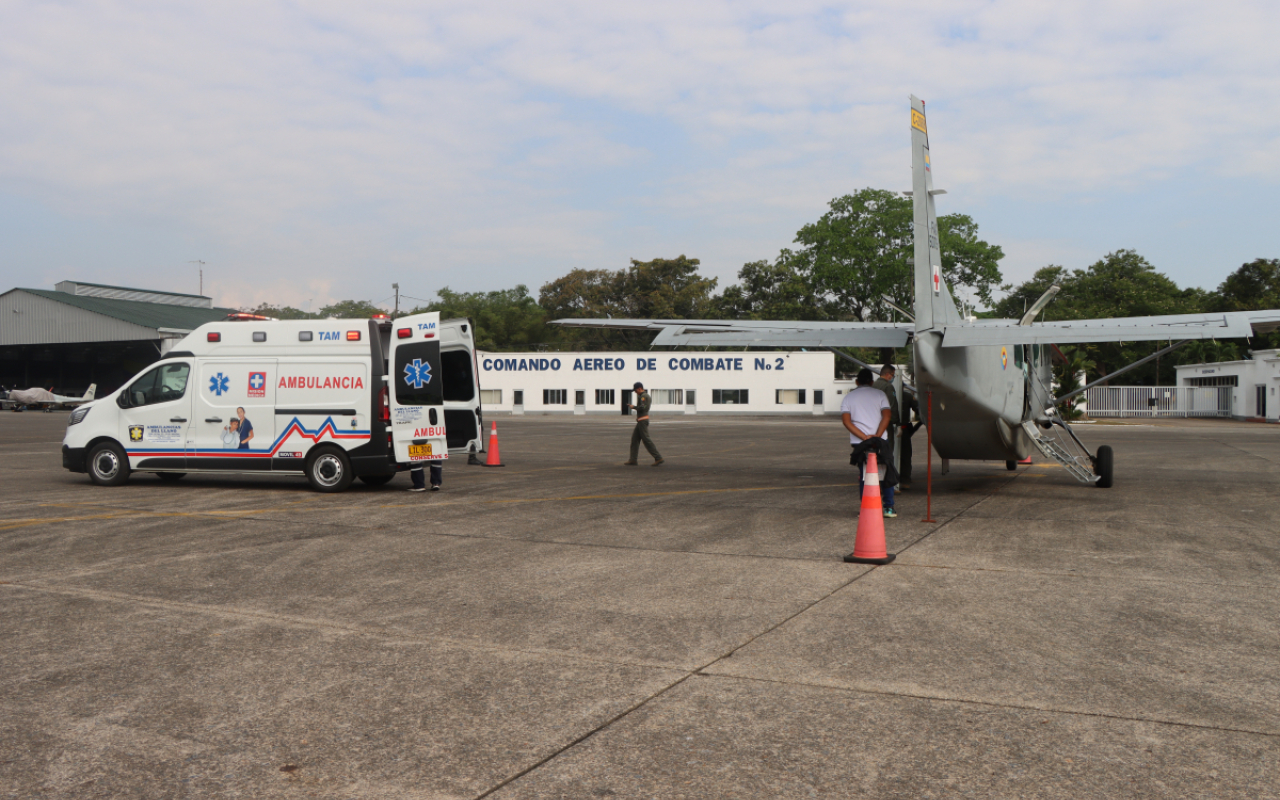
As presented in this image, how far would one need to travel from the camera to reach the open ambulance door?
49.5 ft

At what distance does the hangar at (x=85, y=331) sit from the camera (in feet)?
198

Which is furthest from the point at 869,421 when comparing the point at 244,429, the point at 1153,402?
the point at 1153,402

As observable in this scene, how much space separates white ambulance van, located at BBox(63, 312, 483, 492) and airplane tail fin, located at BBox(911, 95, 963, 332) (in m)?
6.47

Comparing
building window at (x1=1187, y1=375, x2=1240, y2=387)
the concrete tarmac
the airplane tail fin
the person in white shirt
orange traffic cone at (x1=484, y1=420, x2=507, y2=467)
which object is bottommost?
the concrete tarmac

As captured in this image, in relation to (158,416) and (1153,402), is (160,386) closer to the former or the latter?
(158,416)

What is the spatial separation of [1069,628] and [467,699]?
3.60 metres

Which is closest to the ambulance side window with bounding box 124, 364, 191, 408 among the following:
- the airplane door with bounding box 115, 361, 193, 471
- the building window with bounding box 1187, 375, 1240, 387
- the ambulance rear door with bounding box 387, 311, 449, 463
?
the airplane door with bounding box 115, 361, 193, 471

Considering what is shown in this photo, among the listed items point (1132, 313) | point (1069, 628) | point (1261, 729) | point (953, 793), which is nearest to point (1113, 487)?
point (1069, 628)

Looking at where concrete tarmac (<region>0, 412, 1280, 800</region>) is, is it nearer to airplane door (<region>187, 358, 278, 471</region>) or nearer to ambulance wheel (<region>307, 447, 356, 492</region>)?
ambulance wheel (<region>307, 447, 356, 492</region>)

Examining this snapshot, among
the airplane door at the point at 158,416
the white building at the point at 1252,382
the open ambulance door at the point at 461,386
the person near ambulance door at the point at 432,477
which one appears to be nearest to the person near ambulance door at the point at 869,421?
the person near ambulance door at the point at 432,477

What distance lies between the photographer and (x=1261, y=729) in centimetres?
376

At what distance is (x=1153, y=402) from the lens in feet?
182

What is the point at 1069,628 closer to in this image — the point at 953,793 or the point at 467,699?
the point at 953,793

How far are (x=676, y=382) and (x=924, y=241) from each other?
46324 mm
